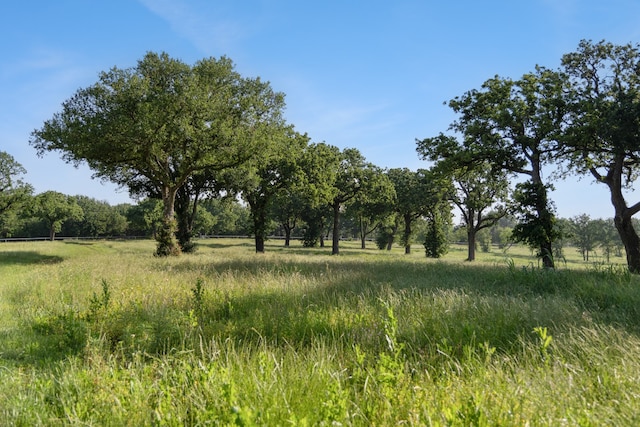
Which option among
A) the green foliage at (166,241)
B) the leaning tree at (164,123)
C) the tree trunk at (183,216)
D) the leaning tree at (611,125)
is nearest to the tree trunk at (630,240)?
the leaning tree at (611,125)

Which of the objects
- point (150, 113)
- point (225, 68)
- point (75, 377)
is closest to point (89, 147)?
point (150, 113)

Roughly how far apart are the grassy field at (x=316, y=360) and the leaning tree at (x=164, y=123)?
13.8m

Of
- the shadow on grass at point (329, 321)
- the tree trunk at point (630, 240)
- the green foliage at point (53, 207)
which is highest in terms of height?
the green foliage at point (53, 207)

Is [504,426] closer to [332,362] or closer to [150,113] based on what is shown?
[332,362]

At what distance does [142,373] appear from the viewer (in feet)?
12.1

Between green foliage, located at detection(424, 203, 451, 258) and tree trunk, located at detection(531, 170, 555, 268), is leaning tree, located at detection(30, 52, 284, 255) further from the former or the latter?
green foliage, located at detection(424, 203, 451, 258)

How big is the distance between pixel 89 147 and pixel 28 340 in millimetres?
18040

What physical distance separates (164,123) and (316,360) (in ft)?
64.6

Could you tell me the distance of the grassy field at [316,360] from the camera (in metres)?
2.70

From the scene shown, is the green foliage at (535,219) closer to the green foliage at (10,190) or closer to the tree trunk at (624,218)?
the tree trunk at (624,218)

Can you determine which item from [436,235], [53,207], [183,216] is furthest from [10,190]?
[436,235]

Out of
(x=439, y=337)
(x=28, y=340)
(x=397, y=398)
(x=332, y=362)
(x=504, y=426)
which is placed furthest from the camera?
(x=28, y=340)

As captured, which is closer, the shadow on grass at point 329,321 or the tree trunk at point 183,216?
the shadow on grass at point 329,321

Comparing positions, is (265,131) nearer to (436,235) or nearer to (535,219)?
(535,219)
